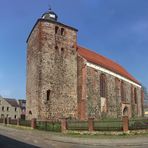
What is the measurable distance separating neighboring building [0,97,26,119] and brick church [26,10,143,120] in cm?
4378

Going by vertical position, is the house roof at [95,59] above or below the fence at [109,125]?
above

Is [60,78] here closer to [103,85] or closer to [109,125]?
[103,85]

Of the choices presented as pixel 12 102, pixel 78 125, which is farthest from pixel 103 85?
pixel 12 102

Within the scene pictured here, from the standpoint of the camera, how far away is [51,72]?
1315 inches

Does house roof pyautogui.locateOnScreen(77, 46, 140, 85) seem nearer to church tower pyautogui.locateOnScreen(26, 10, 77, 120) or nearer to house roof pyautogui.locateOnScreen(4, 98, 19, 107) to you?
church tower pyautogui.locateOnScreen(26, 10, 77, 120)

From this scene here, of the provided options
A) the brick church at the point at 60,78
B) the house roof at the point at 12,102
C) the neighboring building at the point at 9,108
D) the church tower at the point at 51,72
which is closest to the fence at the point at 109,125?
the brick church at the point at 60,78

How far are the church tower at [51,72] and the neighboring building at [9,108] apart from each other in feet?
144

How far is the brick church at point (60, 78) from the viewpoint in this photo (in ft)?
108

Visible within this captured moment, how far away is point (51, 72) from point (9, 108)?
49803 mm

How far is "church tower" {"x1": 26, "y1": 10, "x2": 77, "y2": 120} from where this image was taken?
3253 cm

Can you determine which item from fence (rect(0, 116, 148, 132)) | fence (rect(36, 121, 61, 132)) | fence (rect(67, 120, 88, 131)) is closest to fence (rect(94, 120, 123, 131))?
fence (rect(0, 116, 148, 132))

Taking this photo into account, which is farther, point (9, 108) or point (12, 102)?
point (12, 102)

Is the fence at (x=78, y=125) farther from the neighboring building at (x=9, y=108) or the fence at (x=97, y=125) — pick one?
the neighboring building at (x=9, y=108)

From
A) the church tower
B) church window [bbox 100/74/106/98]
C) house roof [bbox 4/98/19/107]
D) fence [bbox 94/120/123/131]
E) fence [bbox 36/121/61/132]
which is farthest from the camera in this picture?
house roof [bbox 4/98/19/107]
